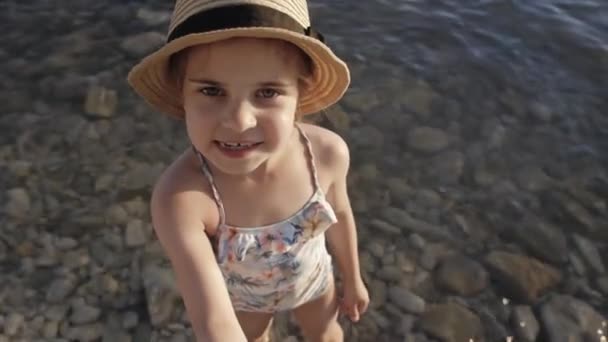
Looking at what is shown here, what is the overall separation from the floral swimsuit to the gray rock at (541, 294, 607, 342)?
151 centimetres

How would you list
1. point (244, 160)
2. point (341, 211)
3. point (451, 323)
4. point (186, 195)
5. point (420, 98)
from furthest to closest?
point (420, 98) < point (451, 323) < point (341, 211) < point (186, 195) < point (244, 160)

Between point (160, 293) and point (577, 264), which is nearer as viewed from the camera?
point (160, 293)

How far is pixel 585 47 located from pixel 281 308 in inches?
164

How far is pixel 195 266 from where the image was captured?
8.25 ft

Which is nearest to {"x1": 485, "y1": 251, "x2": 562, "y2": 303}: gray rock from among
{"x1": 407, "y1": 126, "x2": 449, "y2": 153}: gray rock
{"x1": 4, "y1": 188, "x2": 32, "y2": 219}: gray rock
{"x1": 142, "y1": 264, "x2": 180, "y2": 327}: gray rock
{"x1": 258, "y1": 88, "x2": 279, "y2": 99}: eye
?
{"x1": 407, "y1": 126, "x2": 449, "y2": 153}: gray rock

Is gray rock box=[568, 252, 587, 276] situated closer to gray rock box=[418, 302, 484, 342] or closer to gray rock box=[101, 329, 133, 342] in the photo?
gray rock box=[418, 302, 484, 342]

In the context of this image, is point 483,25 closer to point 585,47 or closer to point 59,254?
point 585,47

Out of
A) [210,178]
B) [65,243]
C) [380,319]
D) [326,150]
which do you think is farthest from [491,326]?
[65,243]

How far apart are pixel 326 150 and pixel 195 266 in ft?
2.43

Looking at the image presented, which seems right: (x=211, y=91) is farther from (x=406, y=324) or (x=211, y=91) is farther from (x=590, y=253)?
(x=590, y=253)

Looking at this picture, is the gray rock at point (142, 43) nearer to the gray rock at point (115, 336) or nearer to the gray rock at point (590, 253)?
the gray rock at point (115, 336)

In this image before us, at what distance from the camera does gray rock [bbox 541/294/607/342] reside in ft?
12.8

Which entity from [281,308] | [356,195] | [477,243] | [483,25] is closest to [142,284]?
[281,308]

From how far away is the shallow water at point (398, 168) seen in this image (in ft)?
13.1
